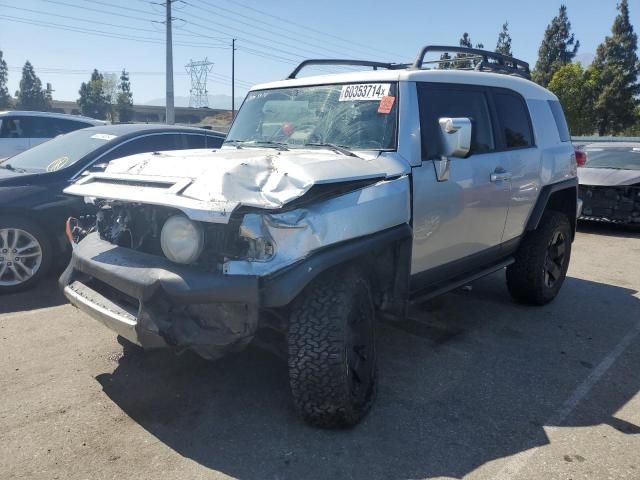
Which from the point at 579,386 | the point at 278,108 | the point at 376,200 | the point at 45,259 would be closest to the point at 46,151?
the point at 45,259

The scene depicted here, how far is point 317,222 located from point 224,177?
1.73ft

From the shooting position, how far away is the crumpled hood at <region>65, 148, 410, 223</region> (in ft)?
8.70

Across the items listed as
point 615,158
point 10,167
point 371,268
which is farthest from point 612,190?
point 10,167

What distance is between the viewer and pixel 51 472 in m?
2.57

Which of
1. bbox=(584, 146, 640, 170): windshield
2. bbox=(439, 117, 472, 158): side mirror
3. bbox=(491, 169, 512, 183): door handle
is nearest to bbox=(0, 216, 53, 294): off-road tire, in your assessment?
bbox=(439, 117, 472, 158): side mirror

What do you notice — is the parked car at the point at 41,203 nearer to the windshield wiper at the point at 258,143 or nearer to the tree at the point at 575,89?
the windshield wiper at the point at 258,143

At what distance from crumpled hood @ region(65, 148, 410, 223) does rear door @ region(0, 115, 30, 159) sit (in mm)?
8473

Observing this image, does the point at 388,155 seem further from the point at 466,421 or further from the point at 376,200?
the point at 466,421

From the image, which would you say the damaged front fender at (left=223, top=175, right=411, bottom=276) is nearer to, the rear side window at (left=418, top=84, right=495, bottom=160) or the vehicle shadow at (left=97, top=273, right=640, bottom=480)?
the rear side window at (left=418, top=84, right=495, bottom=160)

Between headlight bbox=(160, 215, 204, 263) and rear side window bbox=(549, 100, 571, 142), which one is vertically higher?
rear side window bbox=(549, 100, 571, 142)

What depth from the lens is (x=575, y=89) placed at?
3716 cm

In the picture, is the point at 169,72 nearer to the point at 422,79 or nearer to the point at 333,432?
the point at 422,79

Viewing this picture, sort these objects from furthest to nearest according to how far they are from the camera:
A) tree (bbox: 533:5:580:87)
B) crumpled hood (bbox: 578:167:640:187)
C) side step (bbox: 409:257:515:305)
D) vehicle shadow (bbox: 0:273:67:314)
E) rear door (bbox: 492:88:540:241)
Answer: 1. tree (bbox: 533:5:580:87)
2. crumpled hood (bbox: 578:167:640:187)
3. vehicle shadow (bbox: 0:273:67:314)
4. rear door (bbox: 492:88:540:241)
5. side step (bbox: 409:257:515:305)

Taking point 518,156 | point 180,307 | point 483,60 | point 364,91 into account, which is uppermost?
point 483,60
